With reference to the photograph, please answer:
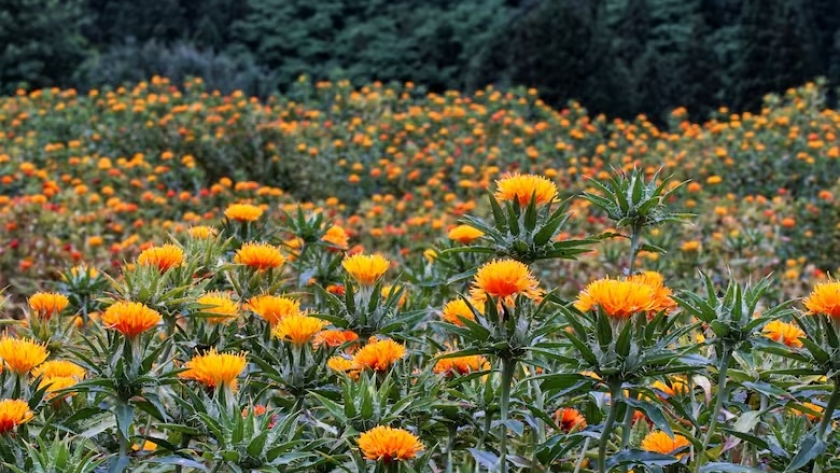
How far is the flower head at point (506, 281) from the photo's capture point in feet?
4.08

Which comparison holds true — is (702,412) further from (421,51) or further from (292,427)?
(421,51)

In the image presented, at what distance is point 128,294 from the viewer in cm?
141

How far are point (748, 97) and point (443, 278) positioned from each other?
1244cm

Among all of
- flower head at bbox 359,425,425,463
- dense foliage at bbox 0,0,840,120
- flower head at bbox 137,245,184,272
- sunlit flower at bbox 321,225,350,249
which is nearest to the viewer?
flower head at bbox 359,425,425,463

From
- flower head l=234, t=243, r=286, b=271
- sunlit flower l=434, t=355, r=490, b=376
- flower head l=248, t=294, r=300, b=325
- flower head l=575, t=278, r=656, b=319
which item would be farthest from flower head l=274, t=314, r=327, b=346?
flower head l=575, t=278, r=656, b=319

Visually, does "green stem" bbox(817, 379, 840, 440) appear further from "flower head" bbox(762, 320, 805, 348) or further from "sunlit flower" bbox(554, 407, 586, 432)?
"sunlit flower" bbox(554, 407, 586, 432)

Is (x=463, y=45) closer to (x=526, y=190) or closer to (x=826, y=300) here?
(x=526, y=190)

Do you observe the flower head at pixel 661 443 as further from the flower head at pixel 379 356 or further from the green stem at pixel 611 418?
the flower head at pixel 379 356

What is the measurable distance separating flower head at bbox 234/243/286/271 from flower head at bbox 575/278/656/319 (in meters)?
0.73

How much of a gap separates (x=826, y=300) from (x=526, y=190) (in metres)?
0.47

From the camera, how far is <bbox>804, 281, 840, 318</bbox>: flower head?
1.20 metres

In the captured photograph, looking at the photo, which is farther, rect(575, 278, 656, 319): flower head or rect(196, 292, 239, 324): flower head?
rect(196, 292, 239, 324): flower head

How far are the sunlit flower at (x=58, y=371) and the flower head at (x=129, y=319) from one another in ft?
0.73

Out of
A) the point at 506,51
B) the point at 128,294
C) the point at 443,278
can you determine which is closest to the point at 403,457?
the point at 128,294
